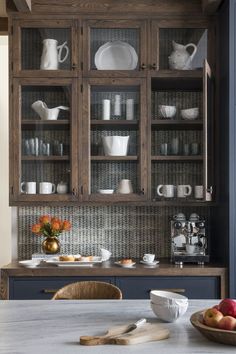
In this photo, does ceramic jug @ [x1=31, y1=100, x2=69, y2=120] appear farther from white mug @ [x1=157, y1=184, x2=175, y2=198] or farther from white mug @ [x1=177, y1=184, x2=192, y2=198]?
white mug @ [x1=177, y1=184, x2=192, y2=198]

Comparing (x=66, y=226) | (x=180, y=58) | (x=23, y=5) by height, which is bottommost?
(x=66, y=226)

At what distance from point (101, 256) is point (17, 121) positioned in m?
1.08

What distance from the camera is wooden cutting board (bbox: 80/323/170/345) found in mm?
1637

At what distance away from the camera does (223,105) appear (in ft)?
11.2

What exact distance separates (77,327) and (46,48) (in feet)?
7.25

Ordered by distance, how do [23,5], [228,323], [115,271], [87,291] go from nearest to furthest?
[228,323] < [87,291] < [115,271] < [23,5]

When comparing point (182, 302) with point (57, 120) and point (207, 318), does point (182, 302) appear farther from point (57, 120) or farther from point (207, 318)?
point (57, 120)

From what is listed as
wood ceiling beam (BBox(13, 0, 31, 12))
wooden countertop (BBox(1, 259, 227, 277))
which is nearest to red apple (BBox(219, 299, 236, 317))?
wooden countertop (BBox(1, 259, 227, 277))

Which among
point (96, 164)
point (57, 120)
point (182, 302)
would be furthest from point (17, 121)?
point (182, 302)

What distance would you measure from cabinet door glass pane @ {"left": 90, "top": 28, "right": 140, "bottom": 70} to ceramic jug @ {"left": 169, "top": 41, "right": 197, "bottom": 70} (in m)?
0.23

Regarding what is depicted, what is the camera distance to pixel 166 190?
357cm

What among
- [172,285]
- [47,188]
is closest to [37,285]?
[47,188]

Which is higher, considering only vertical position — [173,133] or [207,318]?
[173,133]

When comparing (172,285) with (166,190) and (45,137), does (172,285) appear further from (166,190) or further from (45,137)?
(45,137)
